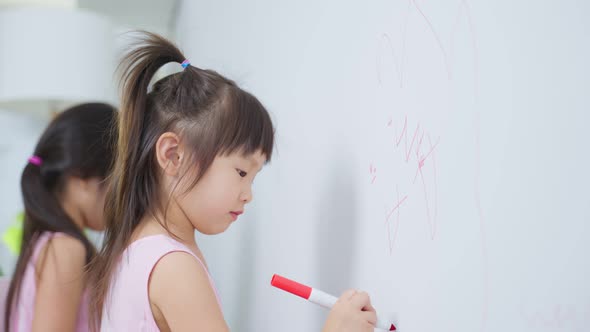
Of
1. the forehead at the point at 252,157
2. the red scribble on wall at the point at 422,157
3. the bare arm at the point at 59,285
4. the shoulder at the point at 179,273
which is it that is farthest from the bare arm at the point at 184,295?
the bare arm at the point at 59,285

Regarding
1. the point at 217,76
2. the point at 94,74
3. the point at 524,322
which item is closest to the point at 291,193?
the point at 217,76

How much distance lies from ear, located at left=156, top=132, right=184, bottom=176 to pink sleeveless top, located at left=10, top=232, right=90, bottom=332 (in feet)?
1.42

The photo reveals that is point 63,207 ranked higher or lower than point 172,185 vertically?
lower

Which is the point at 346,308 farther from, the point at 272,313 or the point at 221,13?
the point at 221,13

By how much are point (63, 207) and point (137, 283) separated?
0.45m

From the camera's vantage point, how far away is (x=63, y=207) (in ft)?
3.13

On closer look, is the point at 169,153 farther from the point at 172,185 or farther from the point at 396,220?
the point at 396,220

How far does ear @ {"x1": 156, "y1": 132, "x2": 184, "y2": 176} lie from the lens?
1.95 feet

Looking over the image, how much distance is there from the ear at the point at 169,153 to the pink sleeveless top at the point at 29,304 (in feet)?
1.42

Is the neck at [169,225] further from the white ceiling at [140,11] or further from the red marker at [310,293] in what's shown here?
the white ceiling at [140,11]

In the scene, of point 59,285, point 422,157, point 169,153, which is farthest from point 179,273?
point 59,285

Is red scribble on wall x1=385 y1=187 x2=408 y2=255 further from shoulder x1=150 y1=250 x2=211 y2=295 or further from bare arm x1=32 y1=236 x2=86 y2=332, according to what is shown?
bare arm x1=32 y1=236 x2=86 y2=332

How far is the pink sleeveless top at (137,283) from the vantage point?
1.85ft

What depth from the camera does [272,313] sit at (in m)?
0.73
